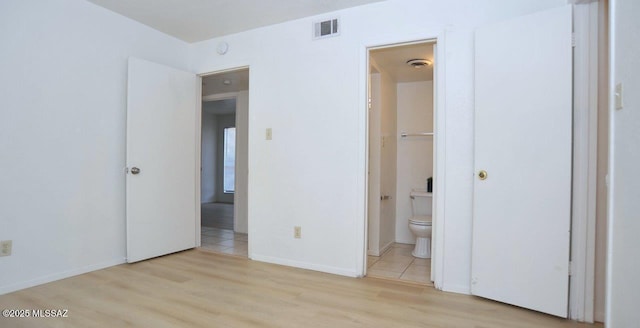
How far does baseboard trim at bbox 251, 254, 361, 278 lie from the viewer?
9.45 feet

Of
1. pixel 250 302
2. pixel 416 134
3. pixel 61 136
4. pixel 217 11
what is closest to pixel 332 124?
pixel 217 11

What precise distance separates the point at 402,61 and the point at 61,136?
10.5 feet

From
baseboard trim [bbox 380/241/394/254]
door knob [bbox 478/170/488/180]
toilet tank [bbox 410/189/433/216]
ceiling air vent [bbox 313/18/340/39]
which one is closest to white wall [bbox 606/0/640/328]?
door knob [bbox 478/170/488/180]

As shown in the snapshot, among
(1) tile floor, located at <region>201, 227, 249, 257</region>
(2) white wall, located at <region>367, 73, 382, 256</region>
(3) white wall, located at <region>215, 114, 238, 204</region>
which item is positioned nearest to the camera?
(2) white wall, located at <region>367, 73, 382, 256</region>

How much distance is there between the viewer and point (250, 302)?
2301 millimetres

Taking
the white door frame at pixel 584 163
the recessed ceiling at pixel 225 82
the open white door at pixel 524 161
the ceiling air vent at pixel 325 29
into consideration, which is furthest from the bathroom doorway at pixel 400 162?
the recessed ceiling at pixel 225 82

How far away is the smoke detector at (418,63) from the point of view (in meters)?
3.49

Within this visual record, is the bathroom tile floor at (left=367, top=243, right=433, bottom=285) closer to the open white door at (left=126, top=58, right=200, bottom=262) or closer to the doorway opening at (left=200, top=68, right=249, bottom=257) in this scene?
the doorway opening at (left=200, top=68, right=249, bottom=257)

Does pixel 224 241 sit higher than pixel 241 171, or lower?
lower

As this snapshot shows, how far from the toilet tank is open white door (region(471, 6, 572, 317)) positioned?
5.63 feet

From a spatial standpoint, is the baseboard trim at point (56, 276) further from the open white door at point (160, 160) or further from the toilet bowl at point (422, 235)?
the toilet bowl at point (422, 235)

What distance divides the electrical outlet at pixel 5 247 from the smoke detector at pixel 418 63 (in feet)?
12.3

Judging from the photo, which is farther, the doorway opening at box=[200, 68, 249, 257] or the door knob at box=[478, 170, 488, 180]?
the doorway opening at box=[200, 68, 249, 257]

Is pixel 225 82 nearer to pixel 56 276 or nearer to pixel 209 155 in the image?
pixel 56 276
